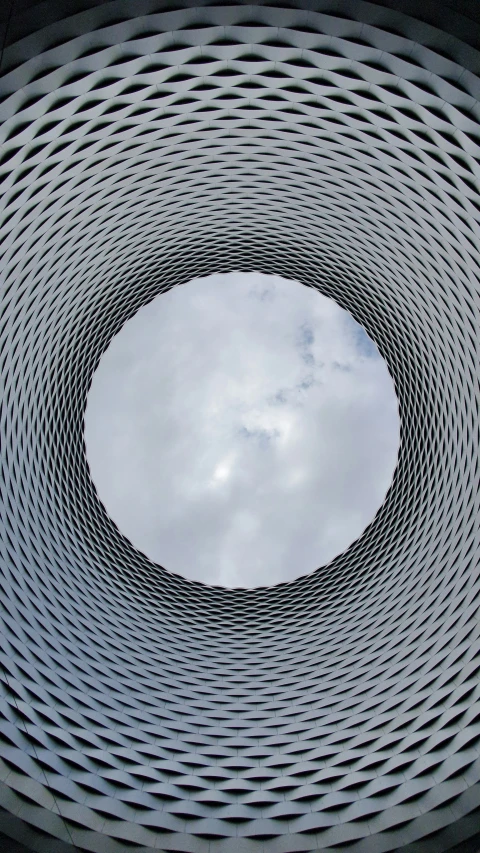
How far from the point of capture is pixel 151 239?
109 ft

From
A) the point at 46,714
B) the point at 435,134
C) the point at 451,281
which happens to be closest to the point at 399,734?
the point at 46,714

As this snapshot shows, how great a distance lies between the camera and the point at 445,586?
32469 mm

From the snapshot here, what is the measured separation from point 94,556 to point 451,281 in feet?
94.1

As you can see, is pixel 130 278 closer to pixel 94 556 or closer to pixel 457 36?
pixel 94 556

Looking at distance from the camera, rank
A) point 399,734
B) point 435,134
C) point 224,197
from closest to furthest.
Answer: point 435,134
point 399,734
point 224,197

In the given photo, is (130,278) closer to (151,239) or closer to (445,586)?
(151,239)

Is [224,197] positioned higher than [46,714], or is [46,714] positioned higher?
[224,197]

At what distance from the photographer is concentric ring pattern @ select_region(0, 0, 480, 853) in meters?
17.1

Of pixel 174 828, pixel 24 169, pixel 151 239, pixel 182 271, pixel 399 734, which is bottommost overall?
pixel 174 828

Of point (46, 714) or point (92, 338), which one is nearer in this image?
point (46, 714)

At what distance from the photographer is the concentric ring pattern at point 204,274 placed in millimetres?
17141

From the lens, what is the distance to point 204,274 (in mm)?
41719

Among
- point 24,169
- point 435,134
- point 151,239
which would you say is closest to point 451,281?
point 435,134

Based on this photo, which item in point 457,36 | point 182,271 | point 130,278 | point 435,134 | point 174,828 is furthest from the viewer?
point 182,271
